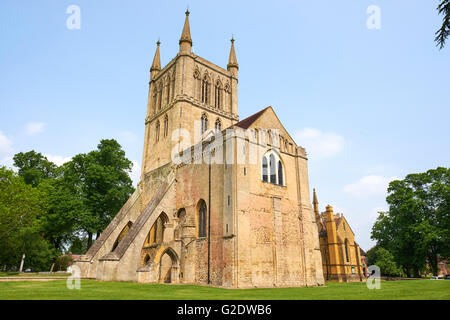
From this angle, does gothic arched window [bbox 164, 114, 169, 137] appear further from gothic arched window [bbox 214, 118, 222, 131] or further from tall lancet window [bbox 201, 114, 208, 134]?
gothic arched window [bbox 214, 118, 222, 131]

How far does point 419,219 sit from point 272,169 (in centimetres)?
2406

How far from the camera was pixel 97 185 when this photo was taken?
108ft

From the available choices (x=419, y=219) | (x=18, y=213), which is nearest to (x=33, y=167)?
(x=18, y=213)

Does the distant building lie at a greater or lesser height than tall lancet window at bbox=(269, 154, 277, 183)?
lesser

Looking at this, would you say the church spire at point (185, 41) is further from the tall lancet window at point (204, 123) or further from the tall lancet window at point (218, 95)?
the tall lancet window at point (204, 123)

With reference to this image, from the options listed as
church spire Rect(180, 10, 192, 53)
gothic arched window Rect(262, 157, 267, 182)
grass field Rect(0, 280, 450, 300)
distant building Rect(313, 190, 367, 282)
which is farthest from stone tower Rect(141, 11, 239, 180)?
grass field Rect(0, 280, 450, 300)

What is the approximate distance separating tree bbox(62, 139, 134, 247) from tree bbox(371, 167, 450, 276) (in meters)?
33.5

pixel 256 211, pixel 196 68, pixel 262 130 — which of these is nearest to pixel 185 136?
pixel 196 68

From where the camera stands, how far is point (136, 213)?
100 ft

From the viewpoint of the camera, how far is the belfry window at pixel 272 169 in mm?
22880

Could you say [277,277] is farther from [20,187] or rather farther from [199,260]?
[20,187]

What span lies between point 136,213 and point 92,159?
8750mm

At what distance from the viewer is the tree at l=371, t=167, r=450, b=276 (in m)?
33.5

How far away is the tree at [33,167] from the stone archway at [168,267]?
22.9 m
